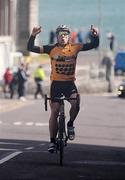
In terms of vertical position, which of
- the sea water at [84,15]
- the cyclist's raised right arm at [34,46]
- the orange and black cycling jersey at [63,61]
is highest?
the cyclist's raised right arm at [34,46]

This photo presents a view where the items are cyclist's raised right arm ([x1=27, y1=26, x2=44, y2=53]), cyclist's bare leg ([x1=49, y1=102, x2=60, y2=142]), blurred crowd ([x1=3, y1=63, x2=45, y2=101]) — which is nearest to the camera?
cyclist's bare leg ([x1=49, y1=102, x2=60, y2=142])

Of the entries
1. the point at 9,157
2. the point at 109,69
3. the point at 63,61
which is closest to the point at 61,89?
the point at 63,61

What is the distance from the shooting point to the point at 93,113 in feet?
107

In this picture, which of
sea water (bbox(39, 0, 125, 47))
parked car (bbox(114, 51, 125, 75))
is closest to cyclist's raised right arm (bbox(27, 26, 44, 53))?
parked car (bbox(114, 51, 125, 75))

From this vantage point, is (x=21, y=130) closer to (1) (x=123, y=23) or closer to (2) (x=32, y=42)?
(2) (x=32, y=42)

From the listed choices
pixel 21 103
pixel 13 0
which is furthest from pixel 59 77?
pixel 13 0

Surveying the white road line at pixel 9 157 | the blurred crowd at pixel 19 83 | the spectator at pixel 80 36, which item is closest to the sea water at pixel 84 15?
the spectator at pixel 80 36

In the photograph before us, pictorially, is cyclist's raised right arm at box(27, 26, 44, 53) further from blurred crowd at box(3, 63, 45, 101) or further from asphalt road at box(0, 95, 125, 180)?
blurred crowd at box(3, 63, 45, 101)

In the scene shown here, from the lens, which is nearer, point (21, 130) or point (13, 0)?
point (21, 130)

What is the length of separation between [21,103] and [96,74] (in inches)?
413

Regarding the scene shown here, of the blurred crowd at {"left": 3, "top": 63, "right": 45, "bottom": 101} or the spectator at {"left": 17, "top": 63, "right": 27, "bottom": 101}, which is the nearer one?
the spectator at {"left": 17, "top": 63, "right": 27, "bottom": 101}

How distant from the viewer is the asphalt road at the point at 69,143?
1282 centimetres

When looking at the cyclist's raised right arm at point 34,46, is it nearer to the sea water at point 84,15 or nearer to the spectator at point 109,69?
the spectator at point 109,69

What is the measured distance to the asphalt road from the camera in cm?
1282
